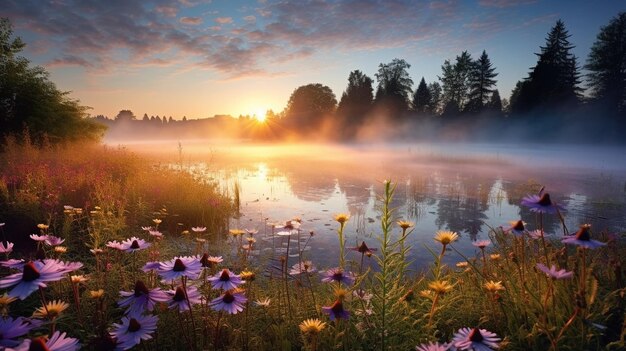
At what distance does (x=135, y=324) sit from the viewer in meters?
1.46

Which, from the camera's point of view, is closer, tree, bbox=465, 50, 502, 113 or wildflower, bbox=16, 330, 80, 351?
wildflower, bbox=16, 330, 80, 351

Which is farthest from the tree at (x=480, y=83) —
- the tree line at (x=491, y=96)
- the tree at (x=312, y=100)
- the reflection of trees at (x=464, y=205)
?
the reflection of trees at (x=464, y=205)

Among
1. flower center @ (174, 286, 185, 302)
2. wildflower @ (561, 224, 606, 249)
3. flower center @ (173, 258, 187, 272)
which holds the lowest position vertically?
flower center @ (174, 286, 185, 302)

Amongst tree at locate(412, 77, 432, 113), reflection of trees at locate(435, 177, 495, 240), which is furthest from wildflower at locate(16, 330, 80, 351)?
tree at locate(412, 77, 432, 113)

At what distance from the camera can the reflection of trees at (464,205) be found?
7.50 m

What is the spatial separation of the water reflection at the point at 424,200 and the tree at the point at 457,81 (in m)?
36.2

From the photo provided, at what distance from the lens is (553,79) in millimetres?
36344

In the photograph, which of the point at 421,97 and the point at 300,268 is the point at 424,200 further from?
the point at 421,97

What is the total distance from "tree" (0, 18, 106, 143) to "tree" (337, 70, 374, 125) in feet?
128

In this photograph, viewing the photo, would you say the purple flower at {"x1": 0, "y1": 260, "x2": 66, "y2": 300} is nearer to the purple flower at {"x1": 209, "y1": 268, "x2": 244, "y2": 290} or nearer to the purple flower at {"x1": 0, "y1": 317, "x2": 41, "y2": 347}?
the purple flower at {"x1": 0, "y1": 317, "x2": 41, "y2": 347}

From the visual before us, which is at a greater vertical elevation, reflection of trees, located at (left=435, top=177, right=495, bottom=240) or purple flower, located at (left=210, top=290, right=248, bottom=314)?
purple flower, located at (left=210, top=290, right=248, bottom=314)

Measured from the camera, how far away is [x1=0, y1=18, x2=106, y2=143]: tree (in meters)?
14.6

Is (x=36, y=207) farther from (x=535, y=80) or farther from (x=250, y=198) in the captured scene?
(x=535, y=80)

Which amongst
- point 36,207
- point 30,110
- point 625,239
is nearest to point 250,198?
point 36,207
